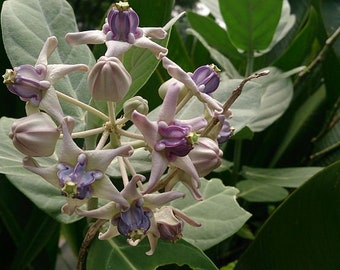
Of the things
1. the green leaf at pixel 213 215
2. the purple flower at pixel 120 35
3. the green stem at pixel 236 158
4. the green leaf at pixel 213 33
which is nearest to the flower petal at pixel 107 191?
the purple flower at pixel 120 35

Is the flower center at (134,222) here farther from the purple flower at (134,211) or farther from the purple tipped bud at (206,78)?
the purple tipped bud at (206,78)

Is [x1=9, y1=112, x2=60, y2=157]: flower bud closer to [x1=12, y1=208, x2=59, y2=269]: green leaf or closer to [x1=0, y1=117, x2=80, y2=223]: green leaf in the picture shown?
[x1=0, y1=117, x2=80, y2=223]: green leaf

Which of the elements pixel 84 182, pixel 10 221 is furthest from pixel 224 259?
pixel 84 182

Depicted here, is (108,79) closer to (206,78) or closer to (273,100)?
(206,78)

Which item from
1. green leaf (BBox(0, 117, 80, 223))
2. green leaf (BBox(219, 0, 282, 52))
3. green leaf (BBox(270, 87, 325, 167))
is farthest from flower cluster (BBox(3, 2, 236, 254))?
green leaf (BBox(270, 87, 325, 167))

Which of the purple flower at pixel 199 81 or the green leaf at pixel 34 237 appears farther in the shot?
the green leaf at pixel 34 237
